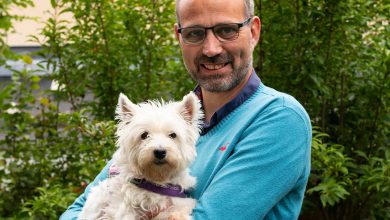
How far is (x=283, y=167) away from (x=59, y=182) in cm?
A: 399

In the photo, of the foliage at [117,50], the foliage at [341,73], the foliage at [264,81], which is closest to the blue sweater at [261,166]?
the foliage at [264,81]

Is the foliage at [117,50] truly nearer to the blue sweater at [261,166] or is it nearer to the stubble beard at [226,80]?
the stubble beard at [226,80]

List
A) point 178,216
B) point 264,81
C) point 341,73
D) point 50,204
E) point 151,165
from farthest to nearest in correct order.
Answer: point 264,81, point 341,73, point 50,204, point 151,165, point 178,216

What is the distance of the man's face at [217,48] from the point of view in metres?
3.17

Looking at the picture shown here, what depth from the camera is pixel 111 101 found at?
618cm

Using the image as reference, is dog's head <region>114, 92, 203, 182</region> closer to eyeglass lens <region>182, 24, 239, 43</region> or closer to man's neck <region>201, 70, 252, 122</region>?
man's neck <region>201, 70, 252, 122</region>

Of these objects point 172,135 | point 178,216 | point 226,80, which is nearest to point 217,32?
point 226,80

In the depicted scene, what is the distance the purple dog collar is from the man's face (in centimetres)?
54

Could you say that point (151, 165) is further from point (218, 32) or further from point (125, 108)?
point (218, 32)

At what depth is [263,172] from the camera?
108 inches

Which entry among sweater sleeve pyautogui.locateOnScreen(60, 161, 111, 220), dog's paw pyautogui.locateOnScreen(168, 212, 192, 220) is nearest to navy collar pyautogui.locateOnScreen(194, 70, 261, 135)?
dog's paw pyautogui.locateOnScreen(168, 212, 192, 220)

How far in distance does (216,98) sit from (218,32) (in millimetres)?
397

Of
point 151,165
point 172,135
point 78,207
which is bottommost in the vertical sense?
point 78,207

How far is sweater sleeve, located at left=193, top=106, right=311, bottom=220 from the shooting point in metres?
2.70
